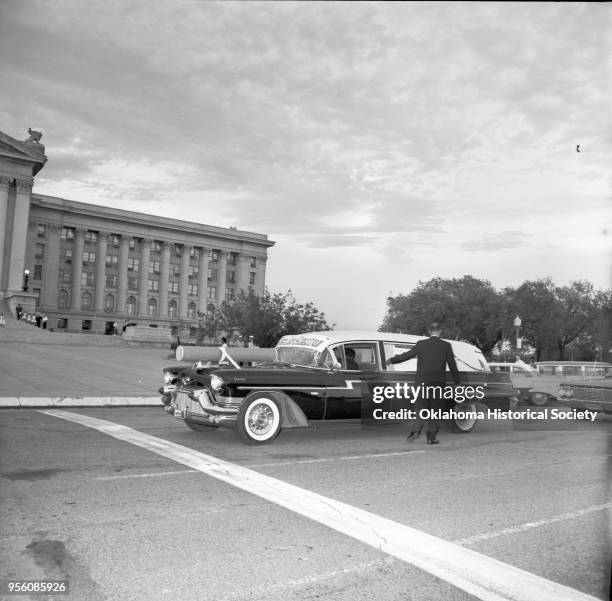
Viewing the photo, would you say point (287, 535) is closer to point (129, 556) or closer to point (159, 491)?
point (129, 556)

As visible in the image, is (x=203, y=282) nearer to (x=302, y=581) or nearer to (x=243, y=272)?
(x=243, y=272)

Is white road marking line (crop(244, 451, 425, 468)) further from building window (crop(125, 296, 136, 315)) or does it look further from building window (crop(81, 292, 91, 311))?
building window (crop(125, 296, 136, 315))

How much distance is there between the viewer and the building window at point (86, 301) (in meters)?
103

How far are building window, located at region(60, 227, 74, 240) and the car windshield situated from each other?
9858 centimetres

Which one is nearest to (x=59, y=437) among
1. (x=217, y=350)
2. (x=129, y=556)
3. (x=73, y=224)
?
(x=217, y=350)

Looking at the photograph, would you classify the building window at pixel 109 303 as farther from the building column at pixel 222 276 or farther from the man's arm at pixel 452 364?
the man's arm at pixel 452 364

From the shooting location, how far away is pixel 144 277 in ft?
358

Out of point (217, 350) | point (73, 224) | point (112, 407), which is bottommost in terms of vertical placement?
point (112, 407)

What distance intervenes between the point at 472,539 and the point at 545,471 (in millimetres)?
3215

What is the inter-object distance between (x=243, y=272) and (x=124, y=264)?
23117 mm

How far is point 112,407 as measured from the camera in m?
14.3

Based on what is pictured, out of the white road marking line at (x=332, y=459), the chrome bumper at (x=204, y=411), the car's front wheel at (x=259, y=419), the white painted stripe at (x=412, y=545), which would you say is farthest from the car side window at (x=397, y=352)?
the white painted stripe at (x=412, y=545)

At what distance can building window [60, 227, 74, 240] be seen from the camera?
10100cm

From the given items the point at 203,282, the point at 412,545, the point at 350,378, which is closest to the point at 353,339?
the point at 350,378
